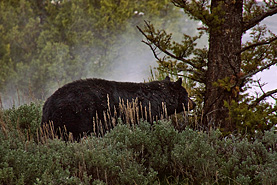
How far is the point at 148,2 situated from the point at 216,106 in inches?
478

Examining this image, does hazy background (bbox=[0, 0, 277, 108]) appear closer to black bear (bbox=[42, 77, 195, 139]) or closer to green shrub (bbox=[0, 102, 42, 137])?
green shrub (bbox=[0, 102, 42, 137])

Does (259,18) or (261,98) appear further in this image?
(259,18)

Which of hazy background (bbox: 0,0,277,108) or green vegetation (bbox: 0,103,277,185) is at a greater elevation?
hazy background (bbox: 0,0,277,108)

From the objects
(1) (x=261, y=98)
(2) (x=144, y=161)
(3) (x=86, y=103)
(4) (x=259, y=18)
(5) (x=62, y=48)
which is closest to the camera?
(2) (x=144, y=161)

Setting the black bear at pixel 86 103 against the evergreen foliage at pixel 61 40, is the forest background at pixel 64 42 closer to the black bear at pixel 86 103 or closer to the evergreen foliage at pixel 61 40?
the evergreen foliage at pixel 61 40

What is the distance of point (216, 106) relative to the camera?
654 centimetres

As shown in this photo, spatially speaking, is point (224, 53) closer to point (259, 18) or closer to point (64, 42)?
point (259, 18)

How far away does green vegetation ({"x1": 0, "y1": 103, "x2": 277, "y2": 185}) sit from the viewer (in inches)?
165

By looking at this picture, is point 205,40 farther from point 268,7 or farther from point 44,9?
point 268,7

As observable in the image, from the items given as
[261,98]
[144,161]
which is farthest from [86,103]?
[261,98]

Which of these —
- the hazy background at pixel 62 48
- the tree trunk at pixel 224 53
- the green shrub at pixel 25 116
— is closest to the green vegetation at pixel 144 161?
the tree trunk at pixel 224 53

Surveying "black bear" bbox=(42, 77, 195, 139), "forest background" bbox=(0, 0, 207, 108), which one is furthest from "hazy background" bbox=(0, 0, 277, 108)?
"black bear" bbox=(42, 77, 195, 139)

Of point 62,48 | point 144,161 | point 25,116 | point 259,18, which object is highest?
point 62,48

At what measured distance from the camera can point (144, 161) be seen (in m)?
4.77
